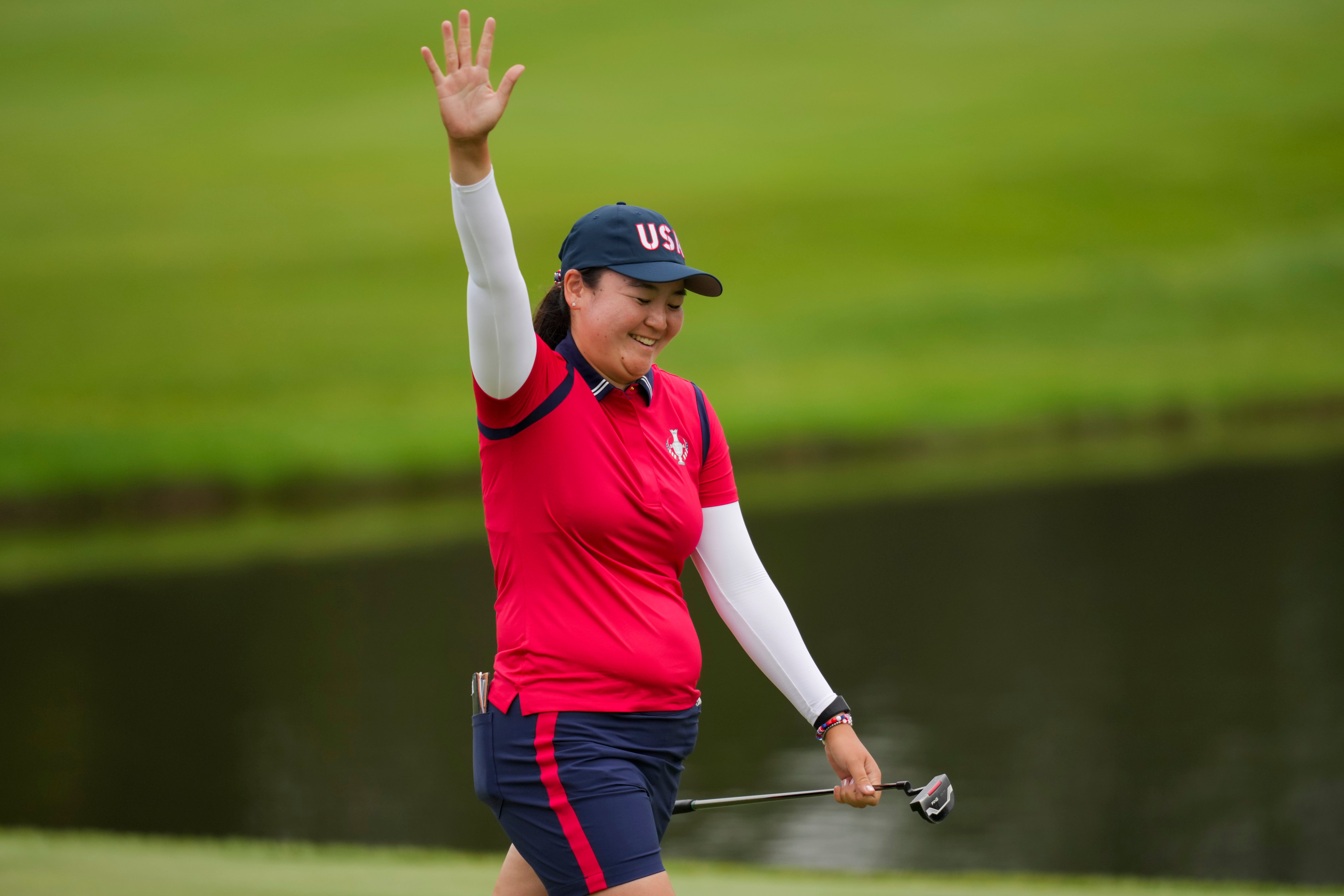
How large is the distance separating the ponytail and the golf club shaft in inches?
30.2

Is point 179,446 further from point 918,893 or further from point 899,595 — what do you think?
point 918,893

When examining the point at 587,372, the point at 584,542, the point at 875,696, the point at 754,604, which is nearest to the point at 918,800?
the point at 754,604

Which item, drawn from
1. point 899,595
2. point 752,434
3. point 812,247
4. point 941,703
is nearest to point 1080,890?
point 941,703

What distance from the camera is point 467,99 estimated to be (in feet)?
5.89

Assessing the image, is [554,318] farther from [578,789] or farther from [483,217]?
[578,789]

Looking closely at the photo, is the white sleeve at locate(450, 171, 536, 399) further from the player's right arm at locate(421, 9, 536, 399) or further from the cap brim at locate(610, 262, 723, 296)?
the cap brim at locate(610, 262, 723, 296)

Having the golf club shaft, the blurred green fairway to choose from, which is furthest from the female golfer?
the blurred green fairway

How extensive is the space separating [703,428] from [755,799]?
602 mm

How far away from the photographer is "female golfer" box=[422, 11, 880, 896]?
1.87m

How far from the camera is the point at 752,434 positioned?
88.4 ft

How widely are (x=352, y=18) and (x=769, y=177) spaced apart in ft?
44.0

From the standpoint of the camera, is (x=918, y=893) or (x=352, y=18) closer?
(x=918, y=893)

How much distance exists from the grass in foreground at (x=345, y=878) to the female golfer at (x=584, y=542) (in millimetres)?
2257

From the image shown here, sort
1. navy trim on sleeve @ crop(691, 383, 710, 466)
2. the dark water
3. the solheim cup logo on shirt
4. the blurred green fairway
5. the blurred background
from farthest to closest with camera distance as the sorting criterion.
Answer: the blurred green fairway, the blurred background, the dark water, navy trim on sleeve @ crop(691, 383, 710, 466), the solheim cup logo on shirt
